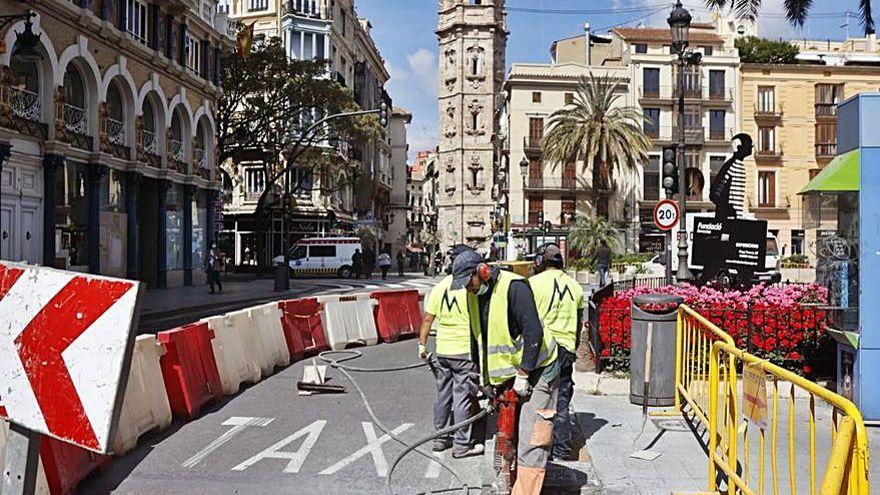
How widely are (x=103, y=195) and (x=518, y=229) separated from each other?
37210 mm

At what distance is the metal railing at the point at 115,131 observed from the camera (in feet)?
88.2

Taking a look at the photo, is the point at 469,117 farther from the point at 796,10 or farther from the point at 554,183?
the point at 796,10

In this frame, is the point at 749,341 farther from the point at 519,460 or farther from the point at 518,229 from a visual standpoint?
the point at 518,229

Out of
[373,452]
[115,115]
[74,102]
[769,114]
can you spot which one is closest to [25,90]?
[74,102]

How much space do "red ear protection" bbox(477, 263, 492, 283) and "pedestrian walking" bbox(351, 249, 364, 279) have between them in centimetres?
3634

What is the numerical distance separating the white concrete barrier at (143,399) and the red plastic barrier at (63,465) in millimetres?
837

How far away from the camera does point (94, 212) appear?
1015 inches

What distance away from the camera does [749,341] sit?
11062 mm

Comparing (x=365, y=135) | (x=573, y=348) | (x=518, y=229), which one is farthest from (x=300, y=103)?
(x=573, y=348)

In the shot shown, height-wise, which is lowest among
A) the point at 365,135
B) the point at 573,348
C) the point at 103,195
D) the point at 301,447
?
the point at 301,447

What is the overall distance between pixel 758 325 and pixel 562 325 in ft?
15.9

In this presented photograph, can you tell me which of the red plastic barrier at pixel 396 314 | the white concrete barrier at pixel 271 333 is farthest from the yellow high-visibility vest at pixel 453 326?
the red plastic barrier at pixel 396 314

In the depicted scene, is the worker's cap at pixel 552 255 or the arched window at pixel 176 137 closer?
the worker's cap at pixel 552 255

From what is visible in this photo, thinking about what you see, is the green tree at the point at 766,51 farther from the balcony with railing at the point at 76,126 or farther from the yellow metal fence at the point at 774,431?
the yellow metal fence at the point at 774,431
